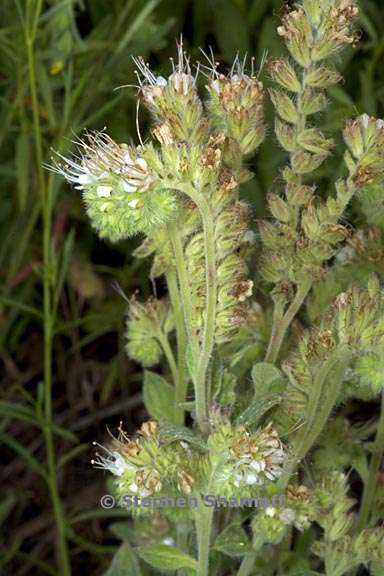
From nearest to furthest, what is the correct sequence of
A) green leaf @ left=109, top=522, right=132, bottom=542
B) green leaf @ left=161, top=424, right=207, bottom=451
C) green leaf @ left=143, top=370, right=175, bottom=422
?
green leaf @ left=161, top=424, right=207, bottom=451, green leaf @ left=143, top=370, right=175, bottom=422, green leaf @ left=109, top=522, right=132, bottom=542

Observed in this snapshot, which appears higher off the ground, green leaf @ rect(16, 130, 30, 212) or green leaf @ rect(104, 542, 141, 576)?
green leaf @ rect(16, 130, 30, 212)

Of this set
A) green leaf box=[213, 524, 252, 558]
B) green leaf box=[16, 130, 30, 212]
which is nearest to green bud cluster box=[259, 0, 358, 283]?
green leaf box=[213, 524, 252, 558]

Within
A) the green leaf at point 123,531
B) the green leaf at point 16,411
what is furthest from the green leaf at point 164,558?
the green leaf at point 16,411

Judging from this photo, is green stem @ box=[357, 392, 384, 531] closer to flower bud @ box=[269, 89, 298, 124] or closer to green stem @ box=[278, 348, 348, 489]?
green stem @ box=[278, 348, 348, 489]

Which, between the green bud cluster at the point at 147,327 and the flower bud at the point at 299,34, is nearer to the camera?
the flower bud at the point at 299,34

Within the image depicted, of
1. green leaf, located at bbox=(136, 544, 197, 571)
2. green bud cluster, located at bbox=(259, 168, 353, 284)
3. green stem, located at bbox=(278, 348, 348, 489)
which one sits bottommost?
green leaf, located at bbox=(136, 544, 197, 571)

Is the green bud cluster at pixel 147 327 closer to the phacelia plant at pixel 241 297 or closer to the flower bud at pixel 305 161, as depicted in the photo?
the phacelia plant at pixel 241 297

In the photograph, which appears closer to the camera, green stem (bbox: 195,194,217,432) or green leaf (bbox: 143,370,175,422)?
green stem (bbox: 195,194,217,432)
